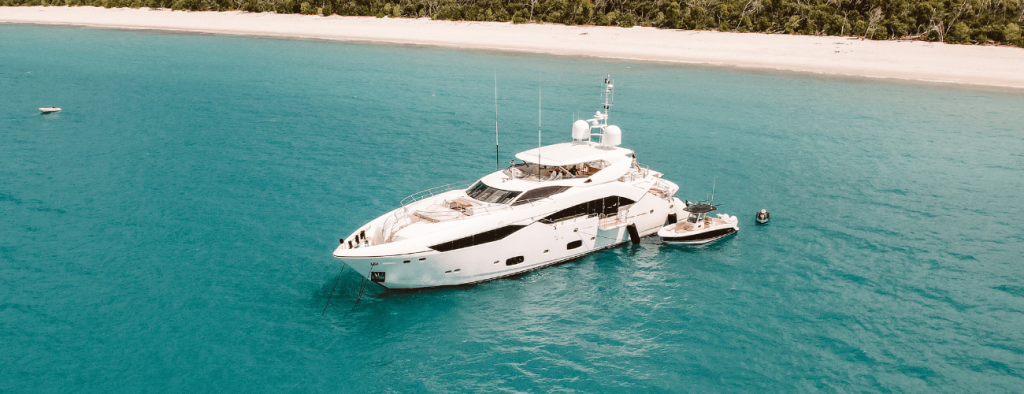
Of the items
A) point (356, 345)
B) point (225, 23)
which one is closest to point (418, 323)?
point (356, 345)

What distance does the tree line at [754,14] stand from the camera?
88.3 m

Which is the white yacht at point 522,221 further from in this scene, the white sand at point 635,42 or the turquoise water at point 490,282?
the white sand at point 635,42

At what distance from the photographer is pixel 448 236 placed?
27.9 metres

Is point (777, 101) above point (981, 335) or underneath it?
above

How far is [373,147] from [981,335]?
41103 mm

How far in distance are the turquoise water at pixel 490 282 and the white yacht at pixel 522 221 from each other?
3.65ft

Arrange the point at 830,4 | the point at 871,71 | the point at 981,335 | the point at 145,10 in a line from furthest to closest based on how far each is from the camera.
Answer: the point at 145,10, the point at 830,4, the point at 871,71, the point at 981,335

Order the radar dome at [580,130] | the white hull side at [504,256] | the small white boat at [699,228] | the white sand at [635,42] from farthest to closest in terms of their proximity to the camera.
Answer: the white sand at [635,42], the radar dome at [580,130], the small white boat at [699,228], the white hull side at [504,256]

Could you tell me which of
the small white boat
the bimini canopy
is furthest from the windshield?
the small white boat

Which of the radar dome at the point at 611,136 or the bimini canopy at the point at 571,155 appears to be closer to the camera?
the bimini canopy at the point at 571,155

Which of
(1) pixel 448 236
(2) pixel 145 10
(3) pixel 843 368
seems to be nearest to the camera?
(3) pixel 843 368

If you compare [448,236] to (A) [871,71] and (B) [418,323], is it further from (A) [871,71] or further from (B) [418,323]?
(A) [871,71]

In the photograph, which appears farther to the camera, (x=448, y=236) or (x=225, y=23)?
(x=225, y=23)

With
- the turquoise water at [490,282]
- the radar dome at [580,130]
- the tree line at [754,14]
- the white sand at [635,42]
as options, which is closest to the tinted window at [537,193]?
the turquoise water at [490,282]
